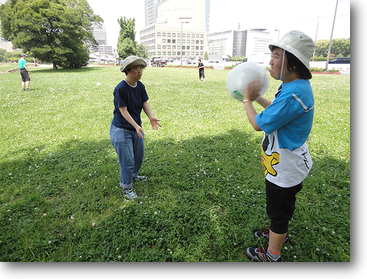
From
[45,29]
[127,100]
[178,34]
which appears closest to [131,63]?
[127,100]

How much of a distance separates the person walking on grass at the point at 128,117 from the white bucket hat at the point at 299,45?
208 centimetres

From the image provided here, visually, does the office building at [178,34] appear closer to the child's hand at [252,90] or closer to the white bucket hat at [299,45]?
the child's hand at [252,90]

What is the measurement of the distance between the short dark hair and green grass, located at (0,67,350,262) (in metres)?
2.20

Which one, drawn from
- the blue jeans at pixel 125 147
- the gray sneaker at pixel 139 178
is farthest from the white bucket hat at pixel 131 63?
the gray sneaker at pixel 139 178

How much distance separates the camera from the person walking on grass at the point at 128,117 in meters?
Result: 3.28

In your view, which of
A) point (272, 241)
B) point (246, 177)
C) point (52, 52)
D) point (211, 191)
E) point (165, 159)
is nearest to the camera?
point (272, 241)

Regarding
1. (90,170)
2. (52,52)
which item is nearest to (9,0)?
(52,52)

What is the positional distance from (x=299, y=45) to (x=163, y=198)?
311cm

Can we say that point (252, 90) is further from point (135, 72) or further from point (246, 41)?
point (246, 41)

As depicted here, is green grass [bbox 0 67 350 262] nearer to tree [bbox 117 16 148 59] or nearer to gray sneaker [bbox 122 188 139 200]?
gray sneaker [bbox 122 188 139 200]

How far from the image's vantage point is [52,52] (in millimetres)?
35000

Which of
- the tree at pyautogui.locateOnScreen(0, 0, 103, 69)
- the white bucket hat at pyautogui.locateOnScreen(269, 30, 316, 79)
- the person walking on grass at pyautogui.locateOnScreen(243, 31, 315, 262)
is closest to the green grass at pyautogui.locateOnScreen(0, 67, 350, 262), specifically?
the person walking on grass at pyautogui.locateOnScreen(243, 31, 315, 262)
